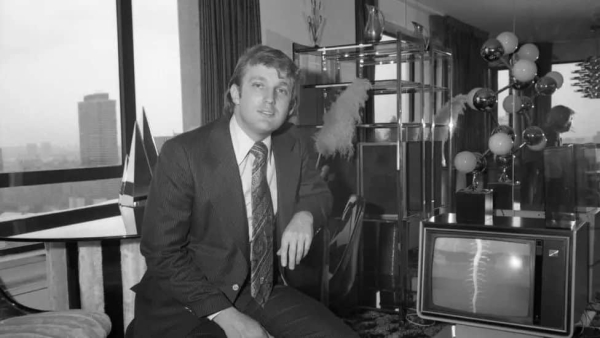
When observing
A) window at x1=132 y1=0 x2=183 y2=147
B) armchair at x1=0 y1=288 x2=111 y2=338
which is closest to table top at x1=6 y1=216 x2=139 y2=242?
armchair at x1=0 y1=288 x2=111 y2=338

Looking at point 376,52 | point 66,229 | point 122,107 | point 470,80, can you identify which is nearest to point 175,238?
point 66,229

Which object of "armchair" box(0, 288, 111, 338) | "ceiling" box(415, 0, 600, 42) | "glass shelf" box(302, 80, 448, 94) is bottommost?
"armchair" box(0, 288, 111, 338)

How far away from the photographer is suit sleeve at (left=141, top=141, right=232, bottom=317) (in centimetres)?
143

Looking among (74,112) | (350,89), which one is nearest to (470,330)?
(350,89)

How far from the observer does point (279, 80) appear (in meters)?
1.61

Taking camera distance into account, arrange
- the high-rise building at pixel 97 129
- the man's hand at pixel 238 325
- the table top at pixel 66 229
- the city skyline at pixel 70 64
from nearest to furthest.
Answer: the man's hand at pixel 238 325 → the table top at pixel 66 229 → the city skyline at pixel 70 64 → the high-rise building at pixel 97 129

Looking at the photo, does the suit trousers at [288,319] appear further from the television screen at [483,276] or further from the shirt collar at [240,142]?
the television screen at [483,276]

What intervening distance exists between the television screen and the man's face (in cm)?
167

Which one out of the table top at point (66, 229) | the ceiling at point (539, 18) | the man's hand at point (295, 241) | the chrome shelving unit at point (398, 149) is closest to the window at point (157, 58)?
the chrome shelving unit at point (398, 149)

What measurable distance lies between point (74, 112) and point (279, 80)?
8.09ft

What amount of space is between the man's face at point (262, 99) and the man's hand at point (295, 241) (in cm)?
29

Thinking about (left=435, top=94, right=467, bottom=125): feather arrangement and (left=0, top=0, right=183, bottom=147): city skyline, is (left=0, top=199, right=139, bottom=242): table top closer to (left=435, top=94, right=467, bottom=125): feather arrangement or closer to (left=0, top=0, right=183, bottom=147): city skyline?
(left=0, top=0, right=183, bottom=147): city skyline

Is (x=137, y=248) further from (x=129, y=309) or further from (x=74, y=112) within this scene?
(x=74, y=112)

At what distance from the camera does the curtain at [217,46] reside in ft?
12.2
